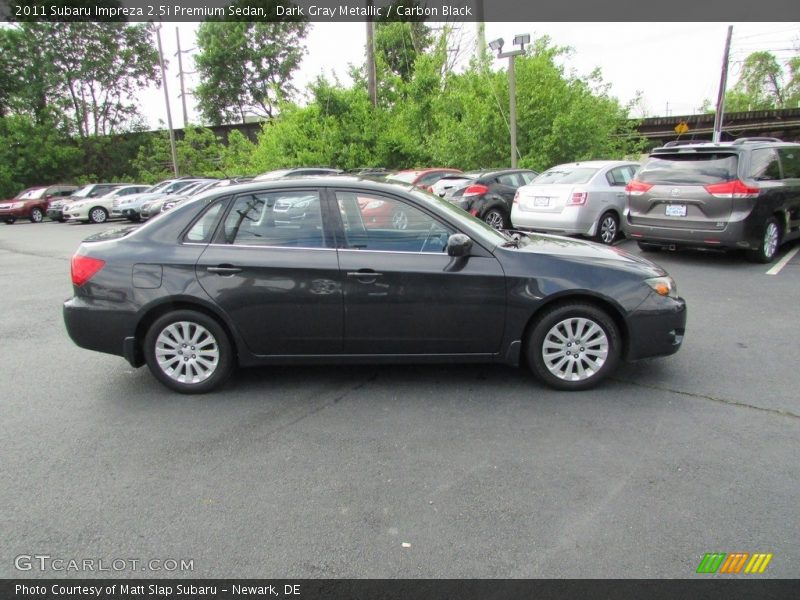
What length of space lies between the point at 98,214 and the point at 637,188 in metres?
21.0

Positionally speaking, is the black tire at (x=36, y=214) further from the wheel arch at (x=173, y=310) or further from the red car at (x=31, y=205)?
the wheel arch at (x=173, y=310)

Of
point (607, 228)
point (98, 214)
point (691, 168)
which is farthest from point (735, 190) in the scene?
point (98, 214)

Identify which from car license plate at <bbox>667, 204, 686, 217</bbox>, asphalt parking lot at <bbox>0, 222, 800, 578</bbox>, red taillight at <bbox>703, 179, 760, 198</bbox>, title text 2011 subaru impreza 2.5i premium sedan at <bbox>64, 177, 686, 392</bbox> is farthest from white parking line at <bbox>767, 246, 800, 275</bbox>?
title text 2011 subaru impreza 2.5i premium sedan at <bbox>64, 177, 686, 392</bbox>

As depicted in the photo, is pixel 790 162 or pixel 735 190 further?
pixel 790 162

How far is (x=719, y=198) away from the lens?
318 inches

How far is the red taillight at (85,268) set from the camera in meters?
4.29

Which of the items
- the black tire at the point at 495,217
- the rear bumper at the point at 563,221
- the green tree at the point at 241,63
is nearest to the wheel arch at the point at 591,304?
the rear bumper at the point at 563,221

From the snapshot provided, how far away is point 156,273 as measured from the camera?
422 cm

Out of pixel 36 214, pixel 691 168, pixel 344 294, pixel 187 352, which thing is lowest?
pixel 36 214

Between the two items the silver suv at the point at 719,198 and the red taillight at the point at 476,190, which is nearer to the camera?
the silver suv at the point at 719,198

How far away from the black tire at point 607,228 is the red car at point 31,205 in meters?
25.0

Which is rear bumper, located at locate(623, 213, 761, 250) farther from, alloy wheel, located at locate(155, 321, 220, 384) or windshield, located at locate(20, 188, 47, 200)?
windshield, located at locate(20, 188, 47, 200)
